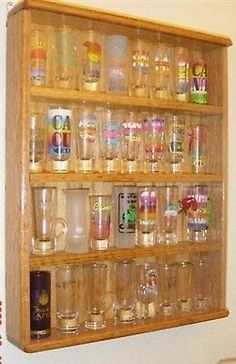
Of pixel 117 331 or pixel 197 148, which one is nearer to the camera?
pixel 117 331

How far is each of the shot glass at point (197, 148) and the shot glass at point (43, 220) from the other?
1.68ft

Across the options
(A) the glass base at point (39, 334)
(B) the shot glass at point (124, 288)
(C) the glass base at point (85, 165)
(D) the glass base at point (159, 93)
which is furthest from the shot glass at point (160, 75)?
(A) the glass base at point (39, 334)

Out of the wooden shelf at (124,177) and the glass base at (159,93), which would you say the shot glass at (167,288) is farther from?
the glass base at (159,93)

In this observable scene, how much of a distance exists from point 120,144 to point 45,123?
24 cm

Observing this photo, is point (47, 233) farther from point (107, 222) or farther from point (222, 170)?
point (222, 170)

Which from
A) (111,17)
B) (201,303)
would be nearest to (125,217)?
(201,303)

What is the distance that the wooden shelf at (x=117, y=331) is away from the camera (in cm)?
137

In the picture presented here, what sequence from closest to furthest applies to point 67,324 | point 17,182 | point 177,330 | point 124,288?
1. point 17,182
2. point 67,324
3. point 124,288
4. point 177,330

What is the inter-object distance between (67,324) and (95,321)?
85 millimetres

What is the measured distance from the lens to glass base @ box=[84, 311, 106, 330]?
1500mm

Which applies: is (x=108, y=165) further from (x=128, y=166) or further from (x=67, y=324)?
(x=67, y=324)

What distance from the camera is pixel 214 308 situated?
5.61ft

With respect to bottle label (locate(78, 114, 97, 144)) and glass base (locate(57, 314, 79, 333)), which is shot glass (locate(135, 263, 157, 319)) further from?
bottle label (locate(78, 114, 97, 144))

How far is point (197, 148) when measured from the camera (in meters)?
1.72
